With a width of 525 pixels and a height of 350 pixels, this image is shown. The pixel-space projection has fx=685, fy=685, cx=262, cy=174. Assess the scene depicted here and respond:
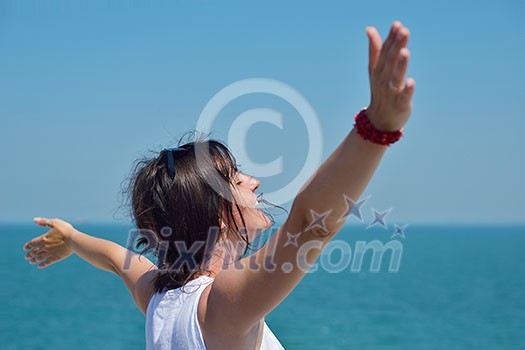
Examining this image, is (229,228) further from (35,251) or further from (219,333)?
(35,251)

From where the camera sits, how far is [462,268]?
52781 mm

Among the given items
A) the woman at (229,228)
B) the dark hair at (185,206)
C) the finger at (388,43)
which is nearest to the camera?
the finger at (388,43)

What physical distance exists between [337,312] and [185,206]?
94.7 ft

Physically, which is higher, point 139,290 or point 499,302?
point 499,302

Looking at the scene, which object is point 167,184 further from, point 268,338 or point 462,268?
point 462,268

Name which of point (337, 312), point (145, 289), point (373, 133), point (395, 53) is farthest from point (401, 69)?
point (337, 312)

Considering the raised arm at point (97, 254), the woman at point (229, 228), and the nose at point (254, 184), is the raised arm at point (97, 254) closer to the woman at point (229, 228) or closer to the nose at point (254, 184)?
the woman at point (229, 228)

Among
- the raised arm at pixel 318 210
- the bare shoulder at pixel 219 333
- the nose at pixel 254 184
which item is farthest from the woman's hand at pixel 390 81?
the nose at pixel 254 184

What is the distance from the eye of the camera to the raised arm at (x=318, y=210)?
1.26m

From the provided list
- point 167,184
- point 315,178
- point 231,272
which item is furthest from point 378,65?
point 167,184

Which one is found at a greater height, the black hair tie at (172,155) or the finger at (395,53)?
the black hair tie at (172,155)

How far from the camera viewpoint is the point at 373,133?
1.34 m

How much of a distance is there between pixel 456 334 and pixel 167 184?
25.7 meters

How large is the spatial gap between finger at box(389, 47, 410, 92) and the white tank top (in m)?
0.92
